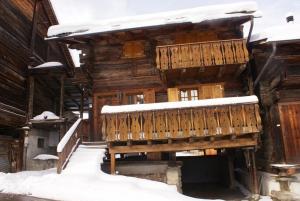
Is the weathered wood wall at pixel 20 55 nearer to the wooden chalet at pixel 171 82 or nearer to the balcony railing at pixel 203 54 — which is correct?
the wooden chalet at pixel 171 82

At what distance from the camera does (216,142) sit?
12039 millimetres

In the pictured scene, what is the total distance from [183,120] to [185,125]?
212 mm

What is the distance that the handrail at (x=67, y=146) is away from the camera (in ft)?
38.4

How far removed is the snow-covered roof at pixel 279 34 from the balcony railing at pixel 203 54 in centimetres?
111

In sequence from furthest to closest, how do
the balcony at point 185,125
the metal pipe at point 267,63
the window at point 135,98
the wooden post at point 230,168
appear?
the wooden post at point 230,168 → the window at point 135,98 → the metal pipe at point 267,63 → the balcony at point 185,125

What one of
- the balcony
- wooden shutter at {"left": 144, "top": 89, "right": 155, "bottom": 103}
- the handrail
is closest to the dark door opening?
wooden shutter at {"left": 144, "top": 89, "right": 155, "bottom": 103}

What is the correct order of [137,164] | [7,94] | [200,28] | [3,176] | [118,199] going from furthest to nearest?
[7,94] < [200,28] < [137,164] < [3,176] < [118,199]

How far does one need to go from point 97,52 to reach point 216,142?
319 inches

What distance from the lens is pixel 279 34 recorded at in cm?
1342

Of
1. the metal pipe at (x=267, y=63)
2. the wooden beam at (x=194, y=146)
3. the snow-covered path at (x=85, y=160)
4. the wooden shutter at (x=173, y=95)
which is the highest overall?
the metal pipe at (x=267, y=63)

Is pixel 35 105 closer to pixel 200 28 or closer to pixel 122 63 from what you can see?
pixel 122 63

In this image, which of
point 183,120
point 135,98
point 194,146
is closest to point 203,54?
point 183,120

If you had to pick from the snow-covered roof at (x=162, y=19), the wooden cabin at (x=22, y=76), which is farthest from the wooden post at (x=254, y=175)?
the wooden cabin at (x=22, y=76)

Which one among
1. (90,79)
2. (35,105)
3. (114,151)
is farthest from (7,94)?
(114,151)
